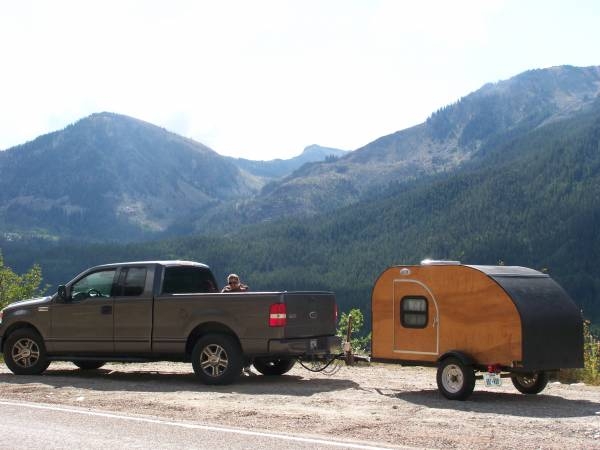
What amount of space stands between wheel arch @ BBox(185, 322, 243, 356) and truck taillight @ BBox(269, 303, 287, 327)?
2.35 feet

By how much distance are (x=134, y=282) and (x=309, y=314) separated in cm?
334

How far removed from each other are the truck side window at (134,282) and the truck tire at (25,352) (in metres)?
2.14

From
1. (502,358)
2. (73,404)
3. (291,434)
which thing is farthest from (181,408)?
(502,358)

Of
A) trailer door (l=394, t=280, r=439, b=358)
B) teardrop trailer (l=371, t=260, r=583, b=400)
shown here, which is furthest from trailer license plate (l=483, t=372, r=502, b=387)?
trailer door (l=394, t=280, r=439, b=358)

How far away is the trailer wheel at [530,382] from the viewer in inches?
495

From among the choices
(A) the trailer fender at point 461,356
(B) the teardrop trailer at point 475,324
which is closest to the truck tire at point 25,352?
(B) the teardrop trailer at point 475,324

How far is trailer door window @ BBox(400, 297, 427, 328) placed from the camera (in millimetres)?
12805

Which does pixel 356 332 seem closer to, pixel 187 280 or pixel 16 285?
pixel 16 285

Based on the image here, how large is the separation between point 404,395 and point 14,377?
759 centimetres

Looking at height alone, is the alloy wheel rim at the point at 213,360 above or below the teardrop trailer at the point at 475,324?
below

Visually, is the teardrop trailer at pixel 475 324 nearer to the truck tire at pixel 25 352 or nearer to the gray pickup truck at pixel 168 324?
the gray pickup truck at pixel 168 324

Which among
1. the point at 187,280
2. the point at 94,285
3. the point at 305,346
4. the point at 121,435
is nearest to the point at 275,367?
the point at 305,346

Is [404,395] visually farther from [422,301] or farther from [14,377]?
[14,377]

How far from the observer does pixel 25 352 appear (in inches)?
606
